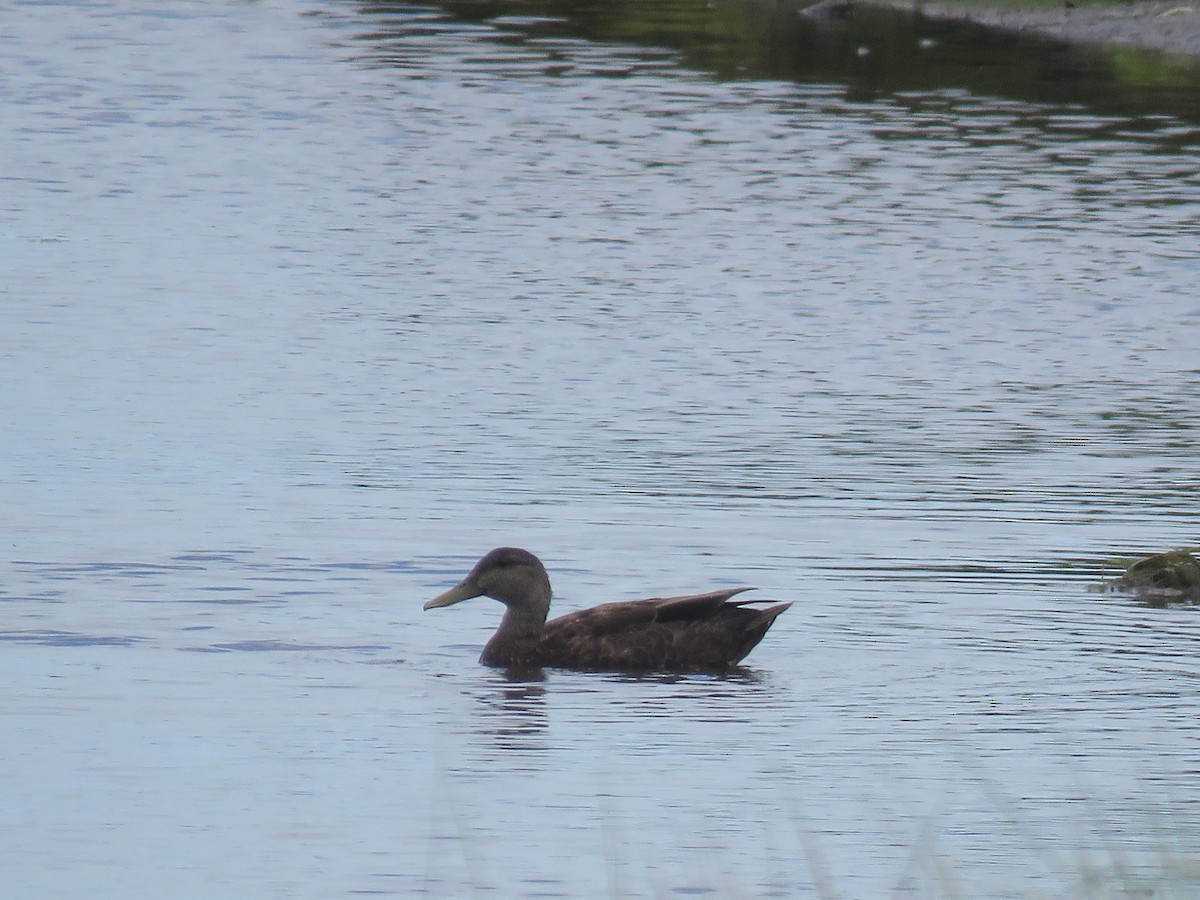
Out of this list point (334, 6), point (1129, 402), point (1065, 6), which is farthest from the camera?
point (334, 6)

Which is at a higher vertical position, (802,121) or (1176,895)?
(1176,895)

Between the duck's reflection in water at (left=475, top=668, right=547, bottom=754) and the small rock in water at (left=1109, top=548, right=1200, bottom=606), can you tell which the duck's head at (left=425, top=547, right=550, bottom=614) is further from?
the small rock in water at (left=1109, top=548, right=1200, bottom=606)

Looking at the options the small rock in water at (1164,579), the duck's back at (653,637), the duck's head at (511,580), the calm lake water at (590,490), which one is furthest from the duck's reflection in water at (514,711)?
the small rock in water at (1164,579)

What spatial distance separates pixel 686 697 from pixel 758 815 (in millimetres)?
2112

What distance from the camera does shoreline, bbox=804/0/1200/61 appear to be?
125 ft

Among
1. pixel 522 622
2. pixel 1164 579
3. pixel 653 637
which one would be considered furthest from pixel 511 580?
pixel 1164 579

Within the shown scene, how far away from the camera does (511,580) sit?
1179 centimetres

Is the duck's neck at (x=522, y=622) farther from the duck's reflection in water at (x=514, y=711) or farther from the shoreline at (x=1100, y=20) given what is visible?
the shoreline at (x=1100, y=20)

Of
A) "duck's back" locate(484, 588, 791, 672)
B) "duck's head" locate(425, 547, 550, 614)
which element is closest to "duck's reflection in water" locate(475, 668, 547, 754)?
"duck's back" locate(484, 588, 791, 672)

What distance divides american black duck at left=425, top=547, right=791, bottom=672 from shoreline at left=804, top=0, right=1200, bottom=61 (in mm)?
27926

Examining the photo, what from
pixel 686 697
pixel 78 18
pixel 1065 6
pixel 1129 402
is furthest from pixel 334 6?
pixel 686 697

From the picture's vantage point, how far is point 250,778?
9.53 m

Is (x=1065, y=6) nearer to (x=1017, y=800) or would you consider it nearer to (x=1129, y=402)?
(x=1129, y=402)

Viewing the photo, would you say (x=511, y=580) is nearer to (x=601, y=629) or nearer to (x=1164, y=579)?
(x=601, y=629)
